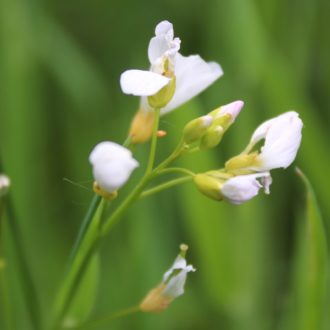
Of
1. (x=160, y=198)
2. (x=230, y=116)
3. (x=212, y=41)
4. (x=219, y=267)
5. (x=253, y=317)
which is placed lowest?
(x=253, y=317)

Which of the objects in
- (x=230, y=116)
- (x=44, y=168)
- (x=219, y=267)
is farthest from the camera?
(x=44, y=168)

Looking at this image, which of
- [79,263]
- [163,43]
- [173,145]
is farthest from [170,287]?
[173,145]

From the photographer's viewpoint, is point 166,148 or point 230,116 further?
point 166,148

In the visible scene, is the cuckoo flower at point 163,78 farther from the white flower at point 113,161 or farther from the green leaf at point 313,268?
the green leaf at point 313,268

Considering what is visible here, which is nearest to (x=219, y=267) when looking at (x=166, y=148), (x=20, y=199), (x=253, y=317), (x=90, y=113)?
(x=253, y=317)

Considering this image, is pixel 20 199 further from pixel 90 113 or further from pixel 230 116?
pixel 230 116

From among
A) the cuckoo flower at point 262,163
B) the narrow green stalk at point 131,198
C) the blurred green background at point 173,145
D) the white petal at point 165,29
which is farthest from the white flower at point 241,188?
the blurred green background at point 173,145

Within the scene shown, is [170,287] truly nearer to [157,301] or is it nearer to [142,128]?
[157,301]
